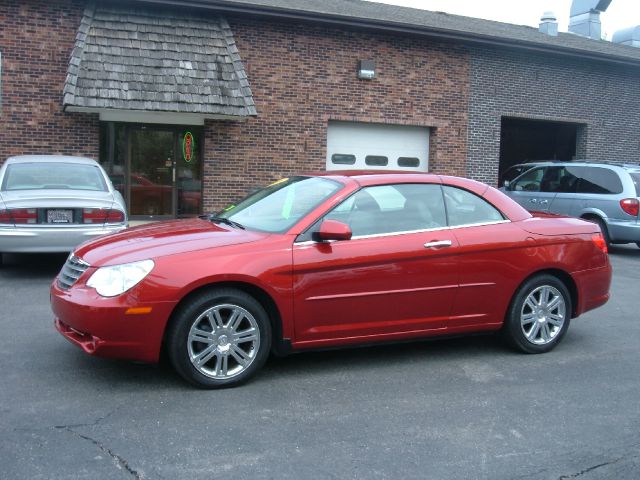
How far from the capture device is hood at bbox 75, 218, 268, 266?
187 inches

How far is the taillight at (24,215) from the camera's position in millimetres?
8297

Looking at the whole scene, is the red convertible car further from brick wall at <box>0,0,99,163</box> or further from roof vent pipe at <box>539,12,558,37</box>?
roof vent pipe at <box>539,12,558,37</box>

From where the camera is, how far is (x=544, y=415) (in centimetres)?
448

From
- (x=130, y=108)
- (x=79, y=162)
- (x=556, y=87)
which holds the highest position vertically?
(x=556, y=87)

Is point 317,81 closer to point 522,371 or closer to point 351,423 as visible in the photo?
point 522,371

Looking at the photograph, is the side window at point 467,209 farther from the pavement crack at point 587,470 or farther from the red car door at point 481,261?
the pavement crack at point 587,470

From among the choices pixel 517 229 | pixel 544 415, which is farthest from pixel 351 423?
pixel 517 229

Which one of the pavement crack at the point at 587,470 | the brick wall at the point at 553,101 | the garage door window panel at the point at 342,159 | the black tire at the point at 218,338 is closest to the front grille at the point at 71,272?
the black tire at the point at 218,338

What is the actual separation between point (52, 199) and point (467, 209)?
5.19 metres

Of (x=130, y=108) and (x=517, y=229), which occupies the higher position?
(x=130, y=108)

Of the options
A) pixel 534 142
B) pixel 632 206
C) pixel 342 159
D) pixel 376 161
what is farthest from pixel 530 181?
pixel 534 142

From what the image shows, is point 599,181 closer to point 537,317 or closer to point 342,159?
point 342,159

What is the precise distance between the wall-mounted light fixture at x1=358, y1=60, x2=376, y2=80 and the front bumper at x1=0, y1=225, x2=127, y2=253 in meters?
8.71

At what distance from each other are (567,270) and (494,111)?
12.0 m
